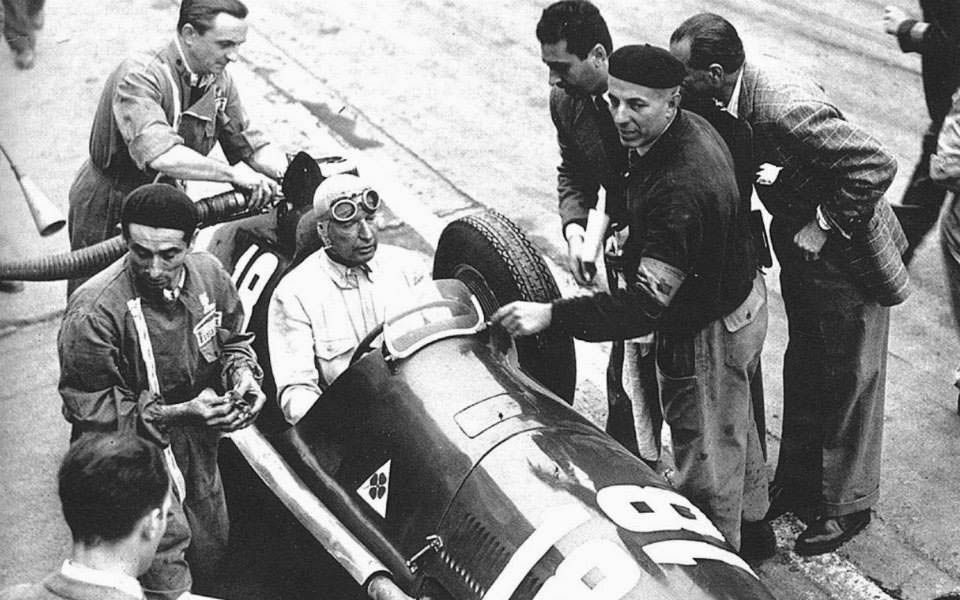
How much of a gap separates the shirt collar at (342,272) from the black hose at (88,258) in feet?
2.88

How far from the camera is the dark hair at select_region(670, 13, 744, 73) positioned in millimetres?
4645

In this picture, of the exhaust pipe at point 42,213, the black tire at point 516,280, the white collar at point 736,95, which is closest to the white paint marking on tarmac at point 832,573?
the black tire at point 516,280

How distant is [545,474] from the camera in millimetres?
3939

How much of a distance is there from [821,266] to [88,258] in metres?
3.20

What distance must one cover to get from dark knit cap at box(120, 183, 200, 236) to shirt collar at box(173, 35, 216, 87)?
5.06ft

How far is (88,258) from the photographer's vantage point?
A: 539cm

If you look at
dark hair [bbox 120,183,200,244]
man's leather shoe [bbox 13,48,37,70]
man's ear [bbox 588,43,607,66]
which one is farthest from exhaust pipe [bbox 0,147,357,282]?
man's leather shoe [bbox 13,48,37,70]

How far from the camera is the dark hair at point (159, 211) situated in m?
4.31

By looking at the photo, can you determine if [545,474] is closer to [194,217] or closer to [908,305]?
[194,217]

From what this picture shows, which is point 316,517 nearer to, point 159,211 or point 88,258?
point 159,211

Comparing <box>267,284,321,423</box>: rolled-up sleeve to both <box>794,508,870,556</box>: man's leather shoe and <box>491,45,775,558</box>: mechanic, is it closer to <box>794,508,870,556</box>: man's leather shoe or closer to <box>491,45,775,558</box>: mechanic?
<box>491,45,775,558</box>: mechanic

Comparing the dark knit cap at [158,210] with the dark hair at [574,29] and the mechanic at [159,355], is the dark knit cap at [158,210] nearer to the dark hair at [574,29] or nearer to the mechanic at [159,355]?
the mechanic at [159,355]

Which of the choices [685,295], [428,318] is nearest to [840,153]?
[685,295]

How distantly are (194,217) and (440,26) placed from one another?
24.4ft
